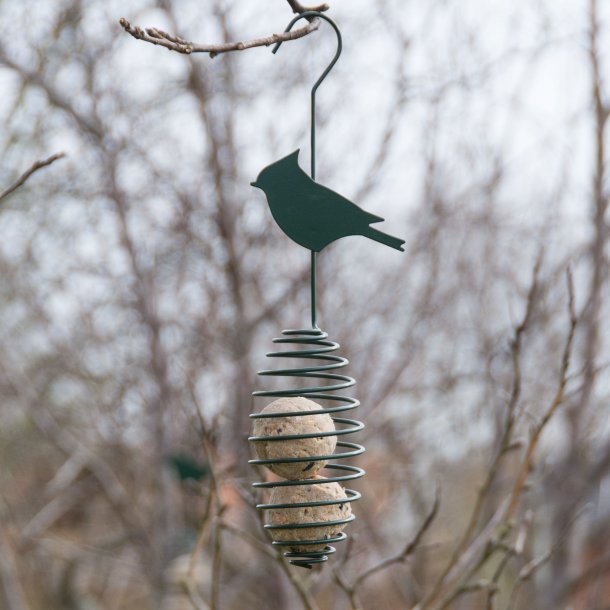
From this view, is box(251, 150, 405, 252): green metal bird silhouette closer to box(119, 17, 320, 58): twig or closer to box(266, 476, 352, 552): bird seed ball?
box(119, 17, 320, 58): twig

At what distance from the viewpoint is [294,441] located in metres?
1.79

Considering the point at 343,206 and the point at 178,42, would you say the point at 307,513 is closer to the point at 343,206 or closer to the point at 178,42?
the point at 343,206

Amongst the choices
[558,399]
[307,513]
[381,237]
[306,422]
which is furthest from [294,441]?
[558,399]

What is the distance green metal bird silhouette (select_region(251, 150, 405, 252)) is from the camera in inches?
71.9

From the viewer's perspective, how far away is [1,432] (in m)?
6.96

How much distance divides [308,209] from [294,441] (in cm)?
46

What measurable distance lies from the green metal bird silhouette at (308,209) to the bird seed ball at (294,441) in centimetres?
31

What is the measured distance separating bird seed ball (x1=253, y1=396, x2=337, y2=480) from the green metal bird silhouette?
315mm

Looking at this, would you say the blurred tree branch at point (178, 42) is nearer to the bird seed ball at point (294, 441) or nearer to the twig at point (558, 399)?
the bird seed ball at point (294, 441)

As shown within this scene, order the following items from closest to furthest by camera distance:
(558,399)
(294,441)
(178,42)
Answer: (178,42) < (294,441) < (558,399)

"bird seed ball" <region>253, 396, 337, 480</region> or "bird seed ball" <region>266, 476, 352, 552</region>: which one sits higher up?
"bird seed ball" <region>253, 396, 337, 480</region>

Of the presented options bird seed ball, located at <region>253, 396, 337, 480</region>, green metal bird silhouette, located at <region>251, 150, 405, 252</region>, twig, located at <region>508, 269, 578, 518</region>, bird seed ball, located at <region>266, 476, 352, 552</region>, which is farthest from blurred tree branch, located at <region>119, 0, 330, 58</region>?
twig, located at <region>508, 269, 578, 518</region>

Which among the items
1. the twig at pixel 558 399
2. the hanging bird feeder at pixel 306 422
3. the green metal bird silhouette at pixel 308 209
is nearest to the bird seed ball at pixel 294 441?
the hanging bird feeder at pixel 306 422

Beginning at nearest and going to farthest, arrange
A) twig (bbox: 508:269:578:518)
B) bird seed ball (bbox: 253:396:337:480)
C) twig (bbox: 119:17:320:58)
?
twig (bbox: 119:17:320:58) < bird seed ball (bbox: 253:396:337:480) < twig (bbox: 508:269:578:518)
